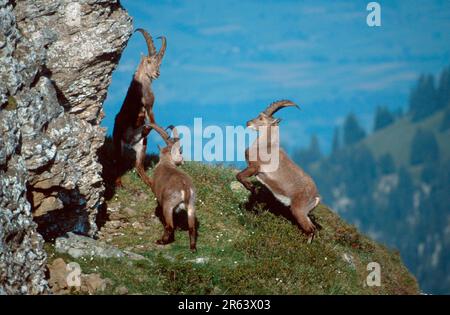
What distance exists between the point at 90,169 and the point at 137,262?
3.25 m

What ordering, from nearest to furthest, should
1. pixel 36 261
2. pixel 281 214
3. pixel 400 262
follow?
pixel 36 261
pixel 281 214
pixel 400 262

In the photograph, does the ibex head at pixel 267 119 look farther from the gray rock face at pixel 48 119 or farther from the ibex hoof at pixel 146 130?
the gray rock face at pixel 48 119

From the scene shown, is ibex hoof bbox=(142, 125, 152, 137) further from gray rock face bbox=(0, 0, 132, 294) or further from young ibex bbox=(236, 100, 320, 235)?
young ibex bbox=(236, 100, 320, 235)

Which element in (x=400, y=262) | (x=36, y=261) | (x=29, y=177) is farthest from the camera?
(x=400, y=262)

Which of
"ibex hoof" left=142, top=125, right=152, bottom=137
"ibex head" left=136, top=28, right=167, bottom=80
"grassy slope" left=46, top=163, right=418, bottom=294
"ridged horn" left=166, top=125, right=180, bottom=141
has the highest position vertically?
"ibex head" left=136, top=28, right=167, bottom=80

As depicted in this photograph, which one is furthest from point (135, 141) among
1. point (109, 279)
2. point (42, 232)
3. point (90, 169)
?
point (109, 279)

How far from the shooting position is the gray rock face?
1661 centimetres

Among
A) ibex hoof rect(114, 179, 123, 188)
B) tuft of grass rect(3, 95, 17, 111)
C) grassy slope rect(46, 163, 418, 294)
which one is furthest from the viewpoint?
ibex hoof rect(114, 179, 123, 188)

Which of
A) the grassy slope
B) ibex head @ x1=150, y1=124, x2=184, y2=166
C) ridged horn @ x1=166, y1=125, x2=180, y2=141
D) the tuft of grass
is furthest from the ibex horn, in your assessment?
the tuft of grass

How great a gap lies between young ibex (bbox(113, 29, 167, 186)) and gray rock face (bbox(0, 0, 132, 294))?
2.02 meters

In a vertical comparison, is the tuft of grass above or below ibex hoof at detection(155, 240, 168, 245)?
above

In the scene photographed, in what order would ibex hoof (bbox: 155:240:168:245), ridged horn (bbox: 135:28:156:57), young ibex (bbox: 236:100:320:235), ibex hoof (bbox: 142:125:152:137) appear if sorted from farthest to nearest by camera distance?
ridged horn (bbox: 135:28:156:57), ibex hoof (bbox: 142:125:152:137), young ibex (bbox: 236:100:320:235), ibex hoof (bbox: 155:240:168:245)
